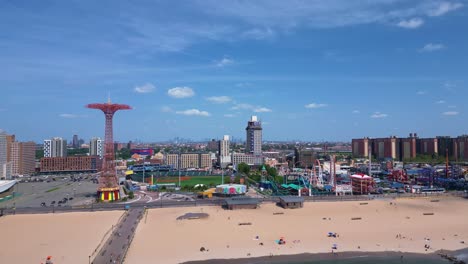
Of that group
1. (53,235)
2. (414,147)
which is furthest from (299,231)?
(414,147)

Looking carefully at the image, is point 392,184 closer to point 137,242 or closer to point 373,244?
point 373,244

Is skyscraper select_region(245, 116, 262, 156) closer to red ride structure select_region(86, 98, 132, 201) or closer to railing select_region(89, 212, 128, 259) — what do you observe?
red ride structure select_region(86, 98, 132, 201)

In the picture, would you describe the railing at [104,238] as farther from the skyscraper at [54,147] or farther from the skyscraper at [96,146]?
the skyscraper at [54,147]

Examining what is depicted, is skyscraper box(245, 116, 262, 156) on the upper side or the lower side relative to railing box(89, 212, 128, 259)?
upper

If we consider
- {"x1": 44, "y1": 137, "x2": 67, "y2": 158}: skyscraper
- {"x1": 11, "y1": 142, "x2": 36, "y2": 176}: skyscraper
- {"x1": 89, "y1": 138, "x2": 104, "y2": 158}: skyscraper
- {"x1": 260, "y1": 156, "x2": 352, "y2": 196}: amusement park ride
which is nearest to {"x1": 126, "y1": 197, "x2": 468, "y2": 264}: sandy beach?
{"x1": 260, "y1": 156, "x2": 352, "y2": 196}: amusement park ride

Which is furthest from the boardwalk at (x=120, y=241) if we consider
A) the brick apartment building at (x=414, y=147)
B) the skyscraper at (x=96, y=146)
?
the brick apartment building at (x=414, y=147)

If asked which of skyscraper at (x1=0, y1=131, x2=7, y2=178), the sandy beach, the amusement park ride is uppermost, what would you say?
skyscraper at (x1=0, y1=131, x2=7, y2=178)

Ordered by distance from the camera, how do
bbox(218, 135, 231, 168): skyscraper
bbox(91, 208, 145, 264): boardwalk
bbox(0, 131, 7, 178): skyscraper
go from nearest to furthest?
bbox(91, 208, 145, 264): boardwalk < bbox(0, 131, 7, 178): skyscraper < bbox(218, 135, 231, 168): skyscraper
